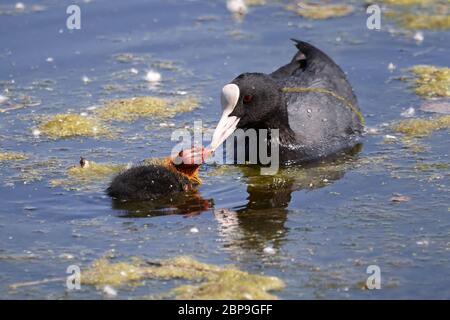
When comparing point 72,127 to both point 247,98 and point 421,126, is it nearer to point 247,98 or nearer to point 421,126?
point 247,98

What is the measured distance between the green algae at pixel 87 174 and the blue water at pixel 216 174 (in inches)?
3.5

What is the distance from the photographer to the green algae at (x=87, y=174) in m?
7.25

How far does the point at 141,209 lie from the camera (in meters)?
6.83

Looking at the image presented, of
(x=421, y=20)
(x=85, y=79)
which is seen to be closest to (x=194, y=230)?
(x=85, y=79)

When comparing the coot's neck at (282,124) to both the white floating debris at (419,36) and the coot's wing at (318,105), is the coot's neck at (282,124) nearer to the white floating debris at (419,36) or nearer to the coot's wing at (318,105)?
the coot's wing at (318,105)

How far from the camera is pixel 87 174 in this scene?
292 inches

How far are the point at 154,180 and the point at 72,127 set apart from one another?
174cm

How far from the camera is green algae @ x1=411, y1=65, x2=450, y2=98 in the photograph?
8.99 metres

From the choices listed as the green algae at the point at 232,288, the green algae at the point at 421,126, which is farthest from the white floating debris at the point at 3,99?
the green algae at the point at 232,288

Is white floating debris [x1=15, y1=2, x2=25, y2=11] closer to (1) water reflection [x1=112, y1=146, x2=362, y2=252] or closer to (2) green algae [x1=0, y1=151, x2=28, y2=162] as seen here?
(2) green algae [x1=0, y1=151, x2=28, y2=162]

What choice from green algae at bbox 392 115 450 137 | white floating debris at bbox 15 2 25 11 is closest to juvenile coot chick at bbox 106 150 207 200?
green algae at bbox 392 115 450 137

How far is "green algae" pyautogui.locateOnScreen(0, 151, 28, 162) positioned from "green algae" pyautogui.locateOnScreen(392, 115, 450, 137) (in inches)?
115

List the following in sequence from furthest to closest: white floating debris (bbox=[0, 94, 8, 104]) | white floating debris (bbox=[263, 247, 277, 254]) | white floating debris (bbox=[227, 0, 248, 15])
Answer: white floating debris (bbox=[227, 0, 248, 15]) < white floating debris (bbox=[0, 94, 8, 104]) < white floating debris (bbox=[263, 247, 277, 254])

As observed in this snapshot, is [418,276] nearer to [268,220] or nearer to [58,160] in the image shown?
[268,220]
